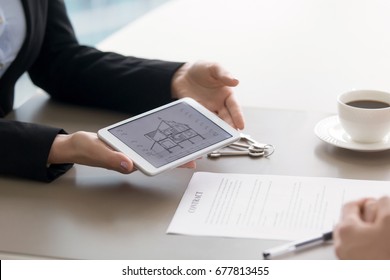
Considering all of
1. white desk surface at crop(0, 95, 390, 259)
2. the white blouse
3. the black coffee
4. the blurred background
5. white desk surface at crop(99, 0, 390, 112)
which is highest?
the white blouse

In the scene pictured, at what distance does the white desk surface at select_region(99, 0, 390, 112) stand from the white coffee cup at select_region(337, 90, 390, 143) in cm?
13

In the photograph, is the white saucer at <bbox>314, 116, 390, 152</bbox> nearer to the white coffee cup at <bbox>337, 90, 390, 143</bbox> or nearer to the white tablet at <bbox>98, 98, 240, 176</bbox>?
the white coffee cup at <bbox>337, 90, 390, 143</bbox>

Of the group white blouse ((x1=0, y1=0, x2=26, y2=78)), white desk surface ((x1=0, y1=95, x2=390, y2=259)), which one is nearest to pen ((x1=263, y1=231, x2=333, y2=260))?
white desk surface ((x1=0, y1=95, x2=390, y2=259))

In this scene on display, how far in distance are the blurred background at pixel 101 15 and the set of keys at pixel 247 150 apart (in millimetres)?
2111

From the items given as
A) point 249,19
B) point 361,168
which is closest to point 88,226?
point 361,168

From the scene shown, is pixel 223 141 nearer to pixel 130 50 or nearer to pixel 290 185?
pixel 290 185

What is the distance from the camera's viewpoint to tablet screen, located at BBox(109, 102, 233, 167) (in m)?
0.88

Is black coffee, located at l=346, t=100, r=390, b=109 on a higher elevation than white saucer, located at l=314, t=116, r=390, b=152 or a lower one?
higher

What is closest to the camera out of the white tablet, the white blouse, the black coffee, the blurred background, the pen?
the pen

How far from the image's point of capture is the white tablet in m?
0.87

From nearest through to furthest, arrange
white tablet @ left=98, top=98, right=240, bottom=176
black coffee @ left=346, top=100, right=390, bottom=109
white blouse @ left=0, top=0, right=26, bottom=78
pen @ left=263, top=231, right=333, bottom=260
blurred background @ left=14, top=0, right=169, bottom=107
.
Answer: pen @ left=263, top=231, right=333, bottom=260 < white tablet @ left=98, top=98, right=240, bottom=176 < black coffee @ left=346, top=100, right=390, bottom=109 < white blouse @ left=0, top=0, right=26, bottom=78 < blurred background @ left=14, top=0, right=169, bottom=107

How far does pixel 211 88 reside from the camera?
3.58 ft

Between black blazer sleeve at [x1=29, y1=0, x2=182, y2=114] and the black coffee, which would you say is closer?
the black coffee

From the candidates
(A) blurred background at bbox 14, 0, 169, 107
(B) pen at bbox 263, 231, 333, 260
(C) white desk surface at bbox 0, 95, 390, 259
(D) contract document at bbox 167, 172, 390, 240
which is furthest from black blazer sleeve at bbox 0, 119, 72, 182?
(A) blurred background at bbox 14, 0, 169, 107
